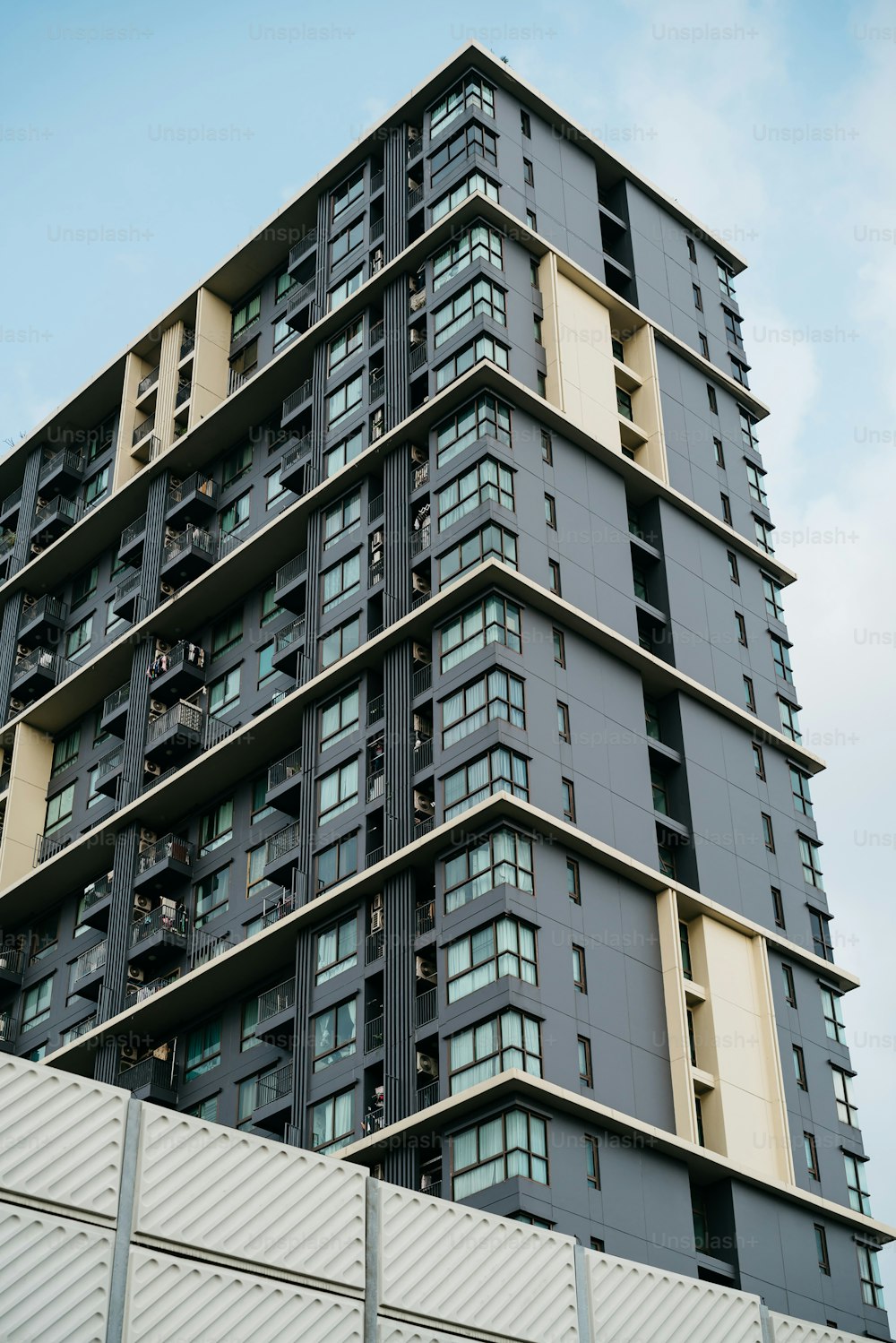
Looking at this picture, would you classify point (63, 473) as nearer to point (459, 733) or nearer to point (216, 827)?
point (216, 827)

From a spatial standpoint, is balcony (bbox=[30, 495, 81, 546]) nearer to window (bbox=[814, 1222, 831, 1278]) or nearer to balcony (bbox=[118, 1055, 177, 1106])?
balcony (bbox=[118, 1055, 177, 1106])

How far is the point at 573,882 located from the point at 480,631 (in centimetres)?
987

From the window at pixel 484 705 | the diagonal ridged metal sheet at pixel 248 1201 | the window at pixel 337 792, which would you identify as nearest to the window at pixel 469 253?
the window at pixel 484 705

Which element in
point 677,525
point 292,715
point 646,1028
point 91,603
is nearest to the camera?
point 646,1028

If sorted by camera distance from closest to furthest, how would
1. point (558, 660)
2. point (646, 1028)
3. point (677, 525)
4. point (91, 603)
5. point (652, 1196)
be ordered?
point (652, 1196)
point (646, 1028)
point (558, 660)
point (677, 525)
point (91, 603)

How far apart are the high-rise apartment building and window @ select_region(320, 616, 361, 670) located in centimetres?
20

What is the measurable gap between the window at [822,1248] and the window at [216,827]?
28.3m

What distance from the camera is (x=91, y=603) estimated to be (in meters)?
91.5

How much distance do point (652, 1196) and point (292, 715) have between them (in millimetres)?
24643

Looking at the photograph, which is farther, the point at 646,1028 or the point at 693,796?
the point at 693,796

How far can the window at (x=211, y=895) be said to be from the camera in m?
71.7

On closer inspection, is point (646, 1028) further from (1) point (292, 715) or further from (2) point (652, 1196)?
(1) point (292, 715)

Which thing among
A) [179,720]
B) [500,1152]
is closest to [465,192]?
[179,720]

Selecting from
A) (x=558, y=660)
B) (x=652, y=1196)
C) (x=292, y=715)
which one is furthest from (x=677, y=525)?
(x=652, y=1196)
